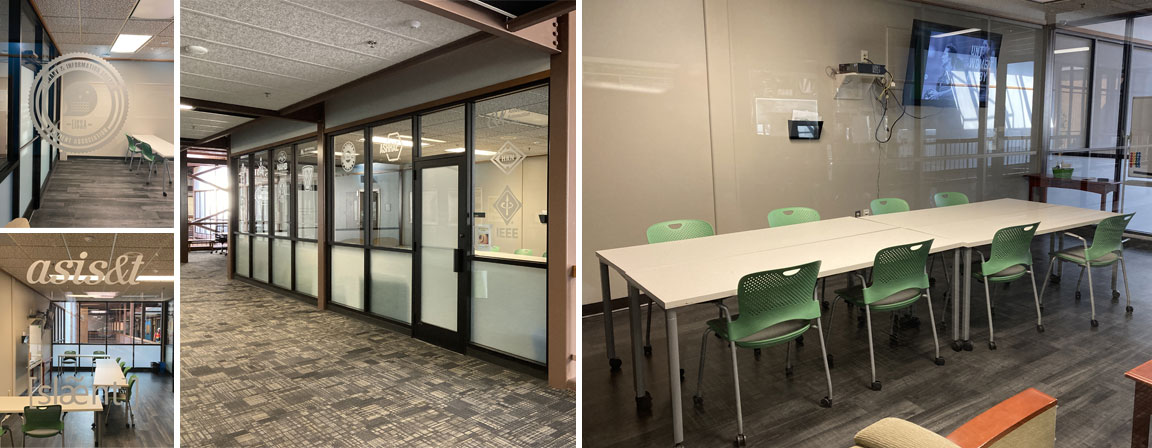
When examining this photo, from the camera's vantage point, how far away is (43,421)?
1308 mm

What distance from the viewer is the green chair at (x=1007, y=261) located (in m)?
1.21

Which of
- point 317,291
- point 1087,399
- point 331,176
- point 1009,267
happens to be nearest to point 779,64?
point 1009,267

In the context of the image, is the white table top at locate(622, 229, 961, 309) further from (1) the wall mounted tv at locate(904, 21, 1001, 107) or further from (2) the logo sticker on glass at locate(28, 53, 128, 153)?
(2) the logo sticker on glass at locate(28, 53, 128, 153)

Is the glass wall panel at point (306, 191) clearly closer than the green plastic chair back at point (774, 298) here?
No

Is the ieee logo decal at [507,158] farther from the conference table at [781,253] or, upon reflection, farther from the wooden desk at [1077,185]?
the wooden desk at [1077,185]

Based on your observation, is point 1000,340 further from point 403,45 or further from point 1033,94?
point 403,45

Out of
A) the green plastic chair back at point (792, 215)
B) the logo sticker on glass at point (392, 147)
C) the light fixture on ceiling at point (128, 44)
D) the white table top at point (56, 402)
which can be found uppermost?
the logo sticker on glass at point (392, 147)

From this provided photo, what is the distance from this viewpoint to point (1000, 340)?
1.23 m

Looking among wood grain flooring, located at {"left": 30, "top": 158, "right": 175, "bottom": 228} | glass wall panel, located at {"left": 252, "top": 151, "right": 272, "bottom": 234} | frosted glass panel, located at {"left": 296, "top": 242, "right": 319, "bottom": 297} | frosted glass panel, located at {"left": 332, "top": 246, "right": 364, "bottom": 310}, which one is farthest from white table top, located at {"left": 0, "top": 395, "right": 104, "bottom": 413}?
glass wall panel, located at {"left": 252, "top": 151, "right": 272, "bottom": 234}

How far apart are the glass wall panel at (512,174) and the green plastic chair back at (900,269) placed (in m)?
2.43

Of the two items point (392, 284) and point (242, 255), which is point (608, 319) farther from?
point (242, 255)

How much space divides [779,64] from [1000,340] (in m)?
0.89

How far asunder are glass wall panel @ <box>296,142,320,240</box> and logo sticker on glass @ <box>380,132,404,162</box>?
1268mm

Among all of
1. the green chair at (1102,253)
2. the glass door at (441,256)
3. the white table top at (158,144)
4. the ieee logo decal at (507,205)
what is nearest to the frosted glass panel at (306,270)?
the glass door at (441,256)
